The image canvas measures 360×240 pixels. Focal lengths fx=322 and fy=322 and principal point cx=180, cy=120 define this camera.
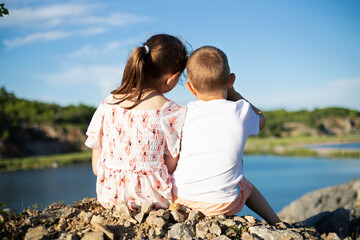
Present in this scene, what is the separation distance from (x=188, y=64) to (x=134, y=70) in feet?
1.20

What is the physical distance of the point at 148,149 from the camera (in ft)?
7.09

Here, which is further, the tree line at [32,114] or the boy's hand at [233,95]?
the tree line at [32,114]

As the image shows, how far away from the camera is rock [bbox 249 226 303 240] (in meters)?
1.97

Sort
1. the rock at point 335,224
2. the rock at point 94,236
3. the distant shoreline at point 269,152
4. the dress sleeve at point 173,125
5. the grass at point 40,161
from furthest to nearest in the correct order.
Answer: the distant shoreline at point 269,152, the grass at point 40,161, the rock at point 335,224, the dress sleeve at point 173,125, the rock at point 94,236

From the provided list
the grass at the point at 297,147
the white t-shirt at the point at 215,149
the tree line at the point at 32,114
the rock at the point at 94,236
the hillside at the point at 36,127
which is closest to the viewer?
the rock at the point at 94,236

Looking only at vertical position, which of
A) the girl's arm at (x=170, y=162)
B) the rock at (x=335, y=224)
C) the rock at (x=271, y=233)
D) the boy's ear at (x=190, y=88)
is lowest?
the rock at (x=335, y=224)

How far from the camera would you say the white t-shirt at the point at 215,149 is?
204 centimetres

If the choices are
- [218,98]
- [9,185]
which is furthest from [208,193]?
[9,185]

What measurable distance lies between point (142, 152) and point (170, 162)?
0.22 metres

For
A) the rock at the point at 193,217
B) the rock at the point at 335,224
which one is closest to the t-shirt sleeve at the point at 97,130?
the rock at the point at 193,217

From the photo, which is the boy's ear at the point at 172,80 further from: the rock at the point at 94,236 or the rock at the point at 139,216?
the rock at the point at 94,236

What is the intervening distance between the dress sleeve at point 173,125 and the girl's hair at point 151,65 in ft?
0.74

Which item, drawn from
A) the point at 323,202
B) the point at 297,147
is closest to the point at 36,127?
the point at 323,202

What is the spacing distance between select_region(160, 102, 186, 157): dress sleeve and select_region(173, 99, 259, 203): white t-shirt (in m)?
0.06
